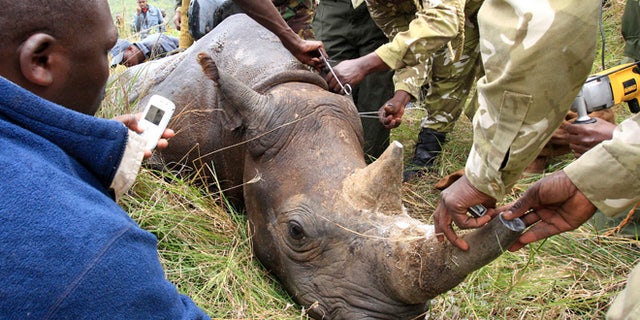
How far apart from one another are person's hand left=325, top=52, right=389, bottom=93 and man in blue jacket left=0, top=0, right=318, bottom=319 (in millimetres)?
2881

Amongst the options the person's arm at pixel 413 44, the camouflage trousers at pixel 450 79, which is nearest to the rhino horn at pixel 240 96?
the person's arm at pixel 413 44

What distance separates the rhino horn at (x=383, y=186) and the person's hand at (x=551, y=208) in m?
0.99

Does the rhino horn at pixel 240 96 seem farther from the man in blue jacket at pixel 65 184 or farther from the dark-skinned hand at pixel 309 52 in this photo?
the man in blue jacket at pixel 65 184

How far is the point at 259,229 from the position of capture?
4.02 meters

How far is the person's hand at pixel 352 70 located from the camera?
16.2 feet

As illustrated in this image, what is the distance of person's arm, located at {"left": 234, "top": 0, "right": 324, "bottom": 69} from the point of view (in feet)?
16.4

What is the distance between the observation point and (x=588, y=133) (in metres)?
4.46

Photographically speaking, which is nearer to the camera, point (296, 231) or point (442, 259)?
point (442, 259)

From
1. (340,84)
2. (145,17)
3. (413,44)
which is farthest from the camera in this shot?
(145,17)

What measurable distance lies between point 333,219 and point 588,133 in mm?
2165

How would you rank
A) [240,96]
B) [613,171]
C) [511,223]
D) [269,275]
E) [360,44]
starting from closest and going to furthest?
[613,171] → [511,223] → [269,275] → [240,96] → [360,44]

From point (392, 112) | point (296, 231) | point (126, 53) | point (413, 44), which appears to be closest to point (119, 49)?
point (126, 53)

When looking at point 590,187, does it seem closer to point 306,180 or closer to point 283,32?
point 306,180

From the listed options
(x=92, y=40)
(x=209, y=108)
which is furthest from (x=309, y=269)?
(x=92, y=40)
